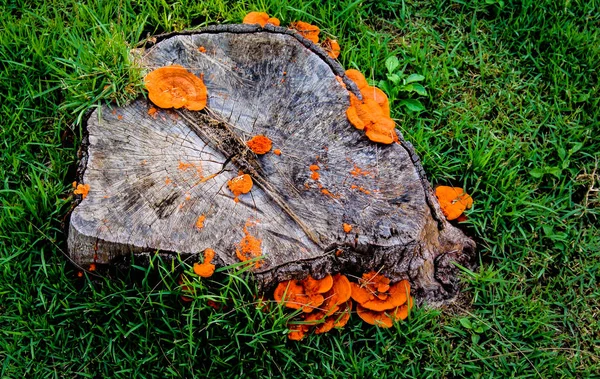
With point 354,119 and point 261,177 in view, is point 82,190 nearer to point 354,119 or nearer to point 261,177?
point 261,177

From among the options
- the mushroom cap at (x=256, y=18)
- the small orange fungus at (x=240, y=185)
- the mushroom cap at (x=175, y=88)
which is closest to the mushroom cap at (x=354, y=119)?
the small orange fungus at (x=240, y=185)

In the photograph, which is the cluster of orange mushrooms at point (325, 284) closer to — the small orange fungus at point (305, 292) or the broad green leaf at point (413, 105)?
the small orange fungus at point (305, 292)

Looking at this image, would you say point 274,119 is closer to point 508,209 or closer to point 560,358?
point 508,209

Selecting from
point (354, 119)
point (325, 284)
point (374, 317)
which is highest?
point (354, 119)

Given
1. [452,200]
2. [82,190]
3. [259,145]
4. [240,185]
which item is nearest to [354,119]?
[259,145]

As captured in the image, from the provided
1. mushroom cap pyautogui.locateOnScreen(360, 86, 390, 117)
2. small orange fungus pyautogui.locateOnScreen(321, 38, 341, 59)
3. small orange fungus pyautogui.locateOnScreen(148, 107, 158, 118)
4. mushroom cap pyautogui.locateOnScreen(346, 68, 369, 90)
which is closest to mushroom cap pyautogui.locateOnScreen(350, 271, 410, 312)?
mushroom cap pyautogui.locateOnScreen(360, 86, 390, 117)

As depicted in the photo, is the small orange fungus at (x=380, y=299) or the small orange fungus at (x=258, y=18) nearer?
the small orange fungus at (x=380, y=299)

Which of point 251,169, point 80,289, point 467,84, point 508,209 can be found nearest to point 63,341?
point 80,289
